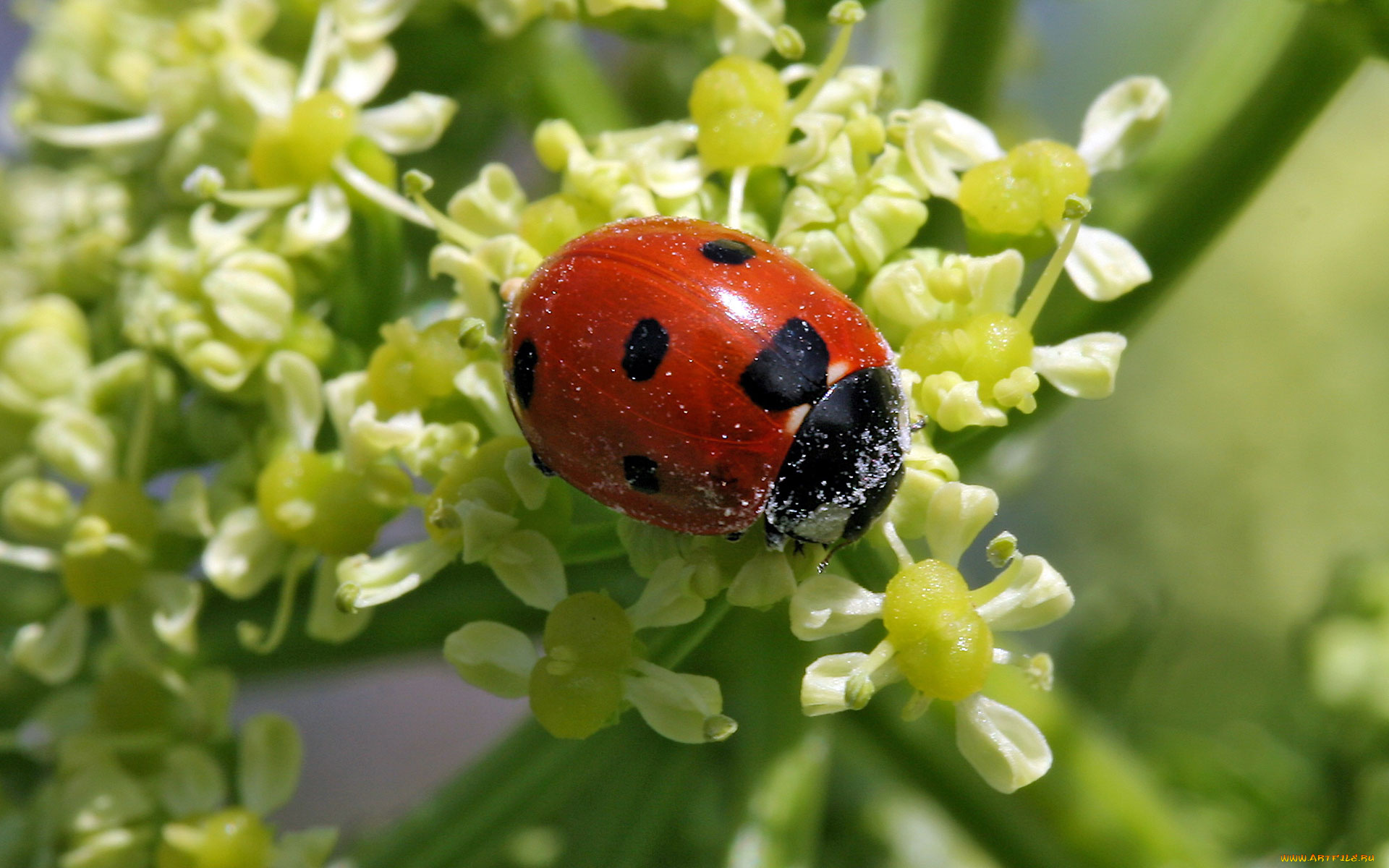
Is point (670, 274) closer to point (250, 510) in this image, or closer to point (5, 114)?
point (250, 510)

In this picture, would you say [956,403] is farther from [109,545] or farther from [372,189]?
[109,545]

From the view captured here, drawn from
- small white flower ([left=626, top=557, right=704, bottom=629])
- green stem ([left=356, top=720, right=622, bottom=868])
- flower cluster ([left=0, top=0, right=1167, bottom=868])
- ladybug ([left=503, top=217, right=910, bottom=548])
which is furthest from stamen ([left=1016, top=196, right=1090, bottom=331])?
green stem ([left=356, top=720, right=622, bottom=868])

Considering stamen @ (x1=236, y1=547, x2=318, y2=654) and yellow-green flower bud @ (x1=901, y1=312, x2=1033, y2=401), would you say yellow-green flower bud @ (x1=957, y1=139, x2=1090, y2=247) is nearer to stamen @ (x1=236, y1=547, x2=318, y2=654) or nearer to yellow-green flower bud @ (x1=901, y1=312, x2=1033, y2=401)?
yellow-green flower bud @ (x1=901, y1=312, x2=1033, y2=401)

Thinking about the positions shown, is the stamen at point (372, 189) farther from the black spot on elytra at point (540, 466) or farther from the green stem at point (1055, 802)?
the green stem at point (1055, 802)

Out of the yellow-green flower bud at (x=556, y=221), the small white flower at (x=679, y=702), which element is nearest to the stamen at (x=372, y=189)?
the yellow-green flower bud at (x=556, y=221)

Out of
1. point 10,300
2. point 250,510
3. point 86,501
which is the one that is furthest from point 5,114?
point 250,510
